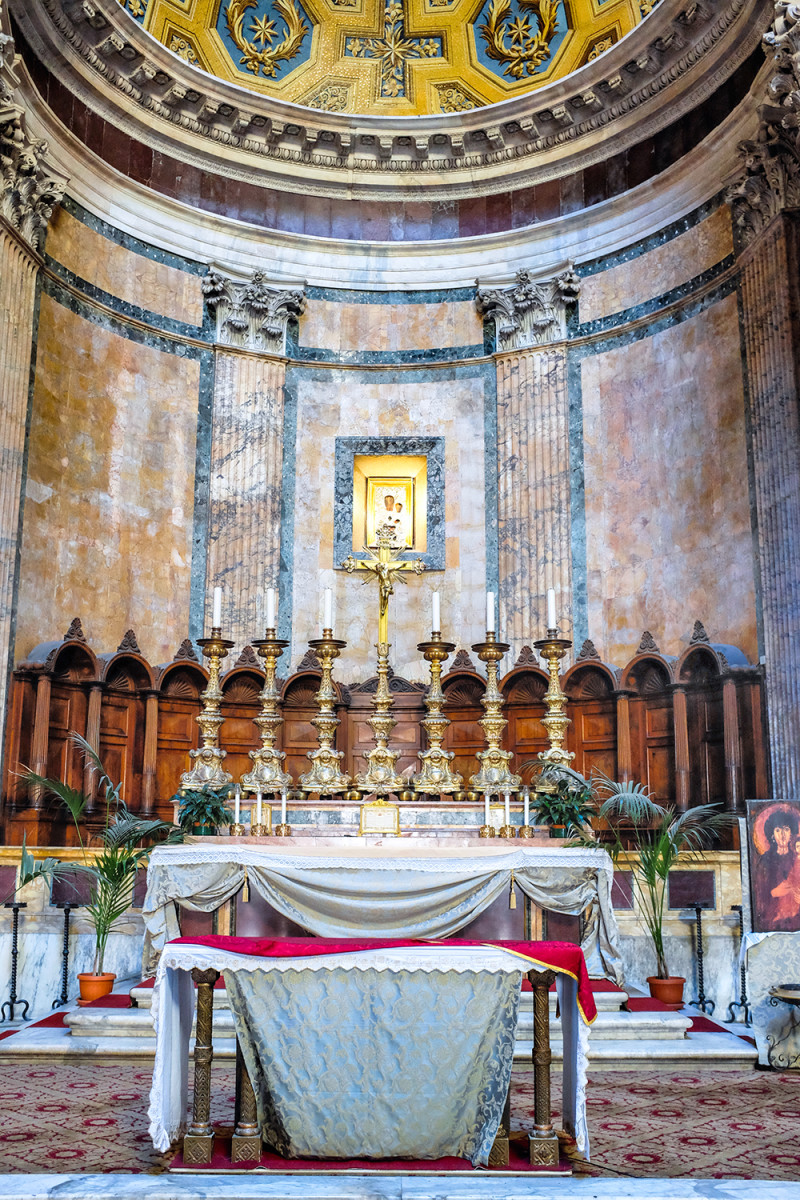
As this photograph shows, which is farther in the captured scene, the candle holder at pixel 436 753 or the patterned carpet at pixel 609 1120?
the candle holder at pixel 436 753

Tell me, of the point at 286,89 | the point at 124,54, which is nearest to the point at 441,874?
the point at 124,54

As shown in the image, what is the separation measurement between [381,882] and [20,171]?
9.06 m

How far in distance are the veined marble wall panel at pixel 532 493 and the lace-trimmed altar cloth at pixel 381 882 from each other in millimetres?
6904

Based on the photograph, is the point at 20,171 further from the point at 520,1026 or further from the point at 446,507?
the point at 520,1026

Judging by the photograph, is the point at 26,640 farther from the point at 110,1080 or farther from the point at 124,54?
the point at 124,54

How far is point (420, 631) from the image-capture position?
14.8m

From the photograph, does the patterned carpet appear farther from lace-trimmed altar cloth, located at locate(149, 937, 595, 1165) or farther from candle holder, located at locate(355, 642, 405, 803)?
candle holder, located at locate(355, 642, 405, 803)

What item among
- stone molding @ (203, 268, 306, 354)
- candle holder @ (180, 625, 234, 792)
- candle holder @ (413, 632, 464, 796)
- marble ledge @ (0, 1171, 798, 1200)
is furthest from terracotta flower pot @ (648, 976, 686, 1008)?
stone molding @ (203, 268, 306, 354)

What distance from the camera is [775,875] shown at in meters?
7.34

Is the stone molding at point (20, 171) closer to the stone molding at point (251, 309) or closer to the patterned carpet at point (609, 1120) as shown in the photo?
the stone molding at point (251, 309)

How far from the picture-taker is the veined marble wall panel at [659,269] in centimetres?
1323

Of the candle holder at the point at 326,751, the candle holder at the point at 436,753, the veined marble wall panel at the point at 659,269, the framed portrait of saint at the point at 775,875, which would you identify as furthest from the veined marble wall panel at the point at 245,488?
the framed portrait of saint at the point at 775,875

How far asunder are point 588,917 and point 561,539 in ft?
24.0

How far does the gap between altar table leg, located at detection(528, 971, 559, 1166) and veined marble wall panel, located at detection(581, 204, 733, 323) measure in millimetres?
10416
